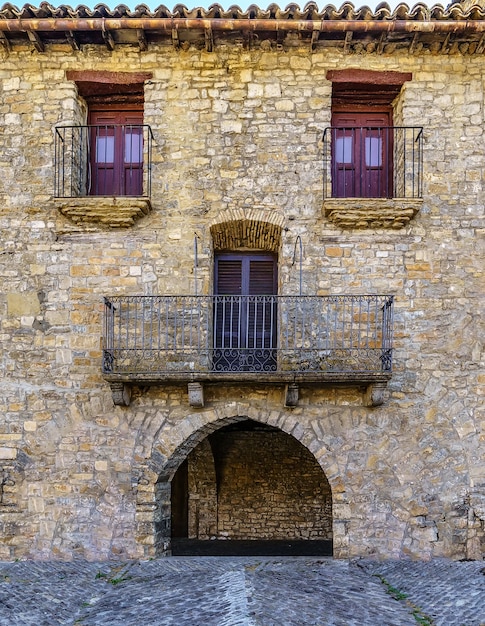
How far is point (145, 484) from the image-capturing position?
26.2 ft

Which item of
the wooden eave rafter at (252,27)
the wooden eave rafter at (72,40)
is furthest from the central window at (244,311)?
the wooden eave rafter at (72,40)

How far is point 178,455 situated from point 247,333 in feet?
6.17

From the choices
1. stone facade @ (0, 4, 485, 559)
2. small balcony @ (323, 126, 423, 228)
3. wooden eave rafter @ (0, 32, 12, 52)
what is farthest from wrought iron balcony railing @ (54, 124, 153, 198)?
small balcony @ (323, 126, 423, 228)

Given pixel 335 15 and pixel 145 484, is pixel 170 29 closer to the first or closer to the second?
pixel 335 15

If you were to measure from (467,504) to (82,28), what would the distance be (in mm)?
7931

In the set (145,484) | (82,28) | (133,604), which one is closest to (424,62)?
(82,28)

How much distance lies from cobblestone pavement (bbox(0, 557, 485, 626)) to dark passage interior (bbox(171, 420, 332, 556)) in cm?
396

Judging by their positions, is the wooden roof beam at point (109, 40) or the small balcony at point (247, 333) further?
the wooden roof beam at point (109, 40)

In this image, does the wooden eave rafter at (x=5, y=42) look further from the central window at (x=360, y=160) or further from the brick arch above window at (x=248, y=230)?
the central window at (x=360, y=160)

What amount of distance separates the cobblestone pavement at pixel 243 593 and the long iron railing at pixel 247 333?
2464 millimetres

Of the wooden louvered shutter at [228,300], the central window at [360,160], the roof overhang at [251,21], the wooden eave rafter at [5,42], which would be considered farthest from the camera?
the central window at [360,160]

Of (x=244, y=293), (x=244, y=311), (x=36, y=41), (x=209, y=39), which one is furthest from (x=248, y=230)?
(x=36, y=41)

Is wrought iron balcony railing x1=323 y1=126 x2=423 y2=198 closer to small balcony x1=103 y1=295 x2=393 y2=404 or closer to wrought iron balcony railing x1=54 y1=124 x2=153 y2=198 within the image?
small balcony x1=103 y1=295 x2=393 y2=404

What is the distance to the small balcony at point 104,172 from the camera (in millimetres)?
8164
